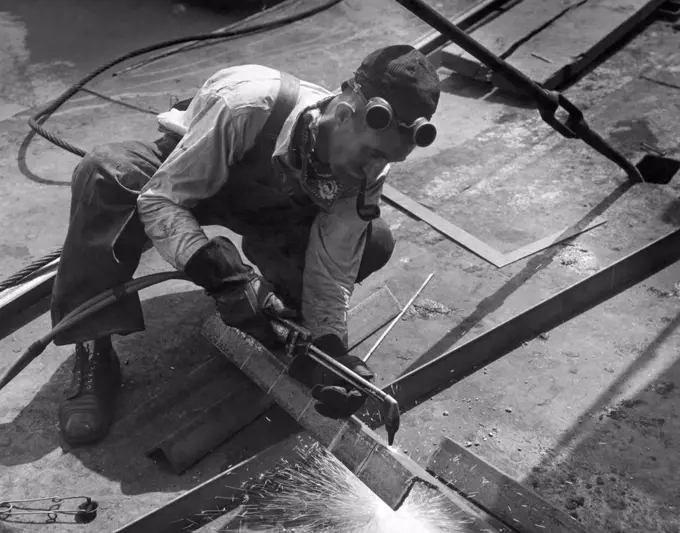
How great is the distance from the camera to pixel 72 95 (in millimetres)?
5258

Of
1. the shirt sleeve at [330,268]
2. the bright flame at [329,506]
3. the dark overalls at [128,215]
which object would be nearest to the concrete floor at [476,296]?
the bright flame at [329,506]

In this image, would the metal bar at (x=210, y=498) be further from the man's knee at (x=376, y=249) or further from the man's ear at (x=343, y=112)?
the man's ear at (x=343, y=112)

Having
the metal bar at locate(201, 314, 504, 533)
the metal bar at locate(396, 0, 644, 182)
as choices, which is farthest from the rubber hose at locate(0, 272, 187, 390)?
the metal bar at locate(396, 0, 644, 182)

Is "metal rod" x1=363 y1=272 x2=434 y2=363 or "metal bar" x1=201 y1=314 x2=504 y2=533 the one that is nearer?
"metal bar" x1=201 y1=314 x2=504 y2=533

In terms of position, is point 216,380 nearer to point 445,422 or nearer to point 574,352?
→ point 445,422

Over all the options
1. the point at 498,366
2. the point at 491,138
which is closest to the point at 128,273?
the point at 498,366

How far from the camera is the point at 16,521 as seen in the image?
276 cm

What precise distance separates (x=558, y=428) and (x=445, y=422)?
43cm

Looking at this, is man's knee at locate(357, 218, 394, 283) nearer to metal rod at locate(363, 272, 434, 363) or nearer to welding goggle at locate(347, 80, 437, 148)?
metal rod at locate(363, 272, 434, 363)

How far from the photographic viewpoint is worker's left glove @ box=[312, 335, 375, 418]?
2.67 metres

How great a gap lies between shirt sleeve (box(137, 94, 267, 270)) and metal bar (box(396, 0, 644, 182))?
1.26 m

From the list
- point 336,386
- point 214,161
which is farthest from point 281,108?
point 336,386

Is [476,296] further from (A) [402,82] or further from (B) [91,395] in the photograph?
(B) [91,395]

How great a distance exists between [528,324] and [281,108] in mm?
1478
